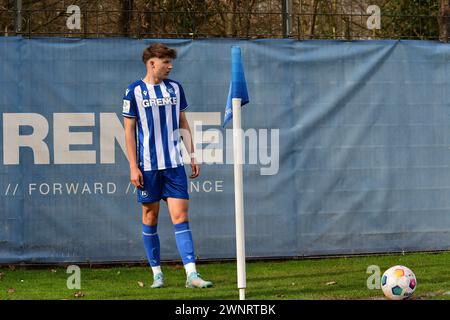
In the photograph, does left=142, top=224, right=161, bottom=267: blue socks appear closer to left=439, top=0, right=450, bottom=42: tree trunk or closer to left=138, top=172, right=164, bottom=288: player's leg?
left=138, top=172, right=164, bottom=288: player's leg

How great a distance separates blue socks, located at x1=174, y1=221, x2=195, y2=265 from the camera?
838cm

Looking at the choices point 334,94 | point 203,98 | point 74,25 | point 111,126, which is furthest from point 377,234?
point 74,25

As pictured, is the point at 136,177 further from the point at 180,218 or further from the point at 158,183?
the point at 180,218

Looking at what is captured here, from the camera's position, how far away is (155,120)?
28.3 feet

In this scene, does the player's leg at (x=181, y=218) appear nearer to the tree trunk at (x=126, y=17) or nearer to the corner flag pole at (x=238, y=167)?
the corner flag pole at (x=238, y=167)

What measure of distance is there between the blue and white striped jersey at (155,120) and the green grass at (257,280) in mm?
1107

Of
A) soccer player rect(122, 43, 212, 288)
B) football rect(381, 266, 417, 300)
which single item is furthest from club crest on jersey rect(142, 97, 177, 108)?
football rect(381, 266, 417, 300)

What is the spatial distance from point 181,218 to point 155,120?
2.84ft

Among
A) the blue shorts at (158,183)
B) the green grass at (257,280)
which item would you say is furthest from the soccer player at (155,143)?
the green grass at (257,280)

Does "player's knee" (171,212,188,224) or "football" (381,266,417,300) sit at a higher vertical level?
"player's knee" (171,212,188,224)

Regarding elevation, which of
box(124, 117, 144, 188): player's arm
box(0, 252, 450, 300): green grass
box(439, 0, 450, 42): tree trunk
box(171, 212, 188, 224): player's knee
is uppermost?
box(439, 0, 450, 42): tree trunk

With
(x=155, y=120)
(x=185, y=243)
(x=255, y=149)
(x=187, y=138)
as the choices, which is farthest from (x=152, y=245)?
(x=255, y=149)

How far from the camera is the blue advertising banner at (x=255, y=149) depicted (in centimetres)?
1024

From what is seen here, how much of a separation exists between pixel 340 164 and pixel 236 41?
5.53ft
